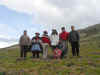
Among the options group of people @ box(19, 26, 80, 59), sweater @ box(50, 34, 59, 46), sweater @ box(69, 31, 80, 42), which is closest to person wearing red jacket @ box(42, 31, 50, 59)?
group of people @ box(19, 26, 80, 59)

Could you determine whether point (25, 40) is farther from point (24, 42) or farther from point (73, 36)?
point (73, 36)

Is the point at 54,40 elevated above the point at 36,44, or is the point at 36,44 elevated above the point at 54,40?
the point at 54,40

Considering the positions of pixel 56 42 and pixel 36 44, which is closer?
pixel 56 42

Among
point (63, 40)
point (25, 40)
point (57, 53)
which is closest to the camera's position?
point (57, 53)

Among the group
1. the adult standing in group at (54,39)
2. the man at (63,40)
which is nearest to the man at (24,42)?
the adult standing in group at (54,39)

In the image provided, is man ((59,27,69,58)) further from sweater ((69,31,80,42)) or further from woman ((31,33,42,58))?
woman ((31,33,42,58))

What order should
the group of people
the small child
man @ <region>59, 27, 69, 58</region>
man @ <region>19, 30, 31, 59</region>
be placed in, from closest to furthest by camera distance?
the small child → the group of people → man @ <region>59, 27, 69, 58</region> → man @ <region>19, 30, 31, 59</region>

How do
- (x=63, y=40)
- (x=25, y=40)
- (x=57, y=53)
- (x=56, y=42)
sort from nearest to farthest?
1. (x=57, y=53)
2. (x=56, y=42)
3. (x=63, y=40)
4. (x=25, y=40)

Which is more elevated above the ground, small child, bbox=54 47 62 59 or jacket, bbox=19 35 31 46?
jacket, bbox=19 35 31 46

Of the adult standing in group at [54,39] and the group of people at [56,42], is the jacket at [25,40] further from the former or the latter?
the adult standing in group at [54,39]

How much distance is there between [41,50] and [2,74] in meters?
6.57

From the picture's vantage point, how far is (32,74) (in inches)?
408

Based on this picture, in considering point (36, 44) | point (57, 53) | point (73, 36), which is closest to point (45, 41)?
point (36, 44)

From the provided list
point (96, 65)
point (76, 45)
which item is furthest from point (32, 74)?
point (76, 45)
